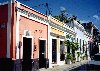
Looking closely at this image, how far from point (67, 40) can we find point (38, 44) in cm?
829

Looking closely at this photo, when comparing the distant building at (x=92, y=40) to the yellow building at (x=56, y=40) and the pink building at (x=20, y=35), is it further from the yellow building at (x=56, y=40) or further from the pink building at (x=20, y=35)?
the pink building at (x=20, y=35)

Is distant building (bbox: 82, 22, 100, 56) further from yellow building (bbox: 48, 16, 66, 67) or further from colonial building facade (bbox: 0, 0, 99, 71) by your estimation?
colonial building facade (bbox: 0, 0, 99, 71)

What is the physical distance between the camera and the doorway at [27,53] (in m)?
16.4

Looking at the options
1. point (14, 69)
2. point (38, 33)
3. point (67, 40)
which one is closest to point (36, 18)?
point (38, 33)

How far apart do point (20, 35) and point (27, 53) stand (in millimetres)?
2108

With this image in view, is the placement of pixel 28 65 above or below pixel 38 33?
below

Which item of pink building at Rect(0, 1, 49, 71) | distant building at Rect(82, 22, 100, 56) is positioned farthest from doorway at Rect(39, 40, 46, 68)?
distant building at Rect(82, 22, 100, 56)

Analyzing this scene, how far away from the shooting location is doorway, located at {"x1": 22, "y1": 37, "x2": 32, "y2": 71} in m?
16.4

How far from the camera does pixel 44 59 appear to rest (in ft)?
62.9

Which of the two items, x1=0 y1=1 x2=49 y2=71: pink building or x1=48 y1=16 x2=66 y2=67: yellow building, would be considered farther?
x1=48 y1=16 x2=66 y2=67: yellow building

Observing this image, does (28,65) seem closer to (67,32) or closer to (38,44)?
(38,44)

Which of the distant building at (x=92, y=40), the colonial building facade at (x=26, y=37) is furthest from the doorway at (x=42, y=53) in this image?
the distant building at (x=92, y=40)

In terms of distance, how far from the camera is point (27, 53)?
16.7 m

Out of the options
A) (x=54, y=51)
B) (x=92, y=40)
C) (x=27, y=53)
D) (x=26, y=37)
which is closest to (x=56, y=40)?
(x=54, y=51)
